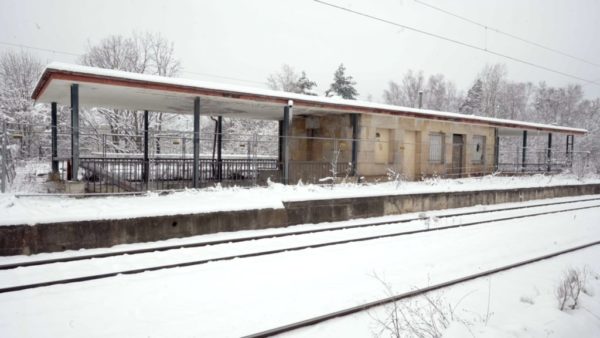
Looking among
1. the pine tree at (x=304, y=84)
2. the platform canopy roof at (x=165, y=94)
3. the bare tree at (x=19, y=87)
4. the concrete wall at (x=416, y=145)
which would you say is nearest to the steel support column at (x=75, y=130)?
the platform canopy roof at (x=165, y=94)

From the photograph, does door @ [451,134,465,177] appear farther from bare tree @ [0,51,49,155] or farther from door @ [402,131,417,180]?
bare tree @ [0,51,49,155]

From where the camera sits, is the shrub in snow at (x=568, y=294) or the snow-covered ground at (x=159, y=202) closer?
the shrub in snow at (x=568, y=294)

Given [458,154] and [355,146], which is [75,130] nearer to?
[355,146]

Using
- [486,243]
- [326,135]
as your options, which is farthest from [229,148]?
[486,243]

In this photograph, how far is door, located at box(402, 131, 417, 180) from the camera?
19.0 metres

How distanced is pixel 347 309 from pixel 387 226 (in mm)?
6304

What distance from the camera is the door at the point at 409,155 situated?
19016 mm

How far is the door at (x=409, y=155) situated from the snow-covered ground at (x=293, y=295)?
11.2 meters

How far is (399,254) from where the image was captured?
737 cm

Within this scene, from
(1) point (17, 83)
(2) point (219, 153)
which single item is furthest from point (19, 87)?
(2) point (219, 153)

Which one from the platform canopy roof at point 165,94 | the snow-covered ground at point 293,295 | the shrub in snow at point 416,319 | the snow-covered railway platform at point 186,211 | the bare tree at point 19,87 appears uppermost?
the bare tree at point 19,87

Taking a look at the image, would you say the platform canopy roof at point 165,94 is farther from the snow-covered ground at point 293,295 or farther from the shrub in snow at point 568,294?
the shrub in snow at point 568,294

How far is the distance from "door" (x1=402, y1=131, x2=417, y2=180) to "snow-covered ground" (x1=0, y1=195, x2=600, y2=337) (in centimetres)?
1122

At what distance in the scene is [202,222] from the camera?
8977mm
